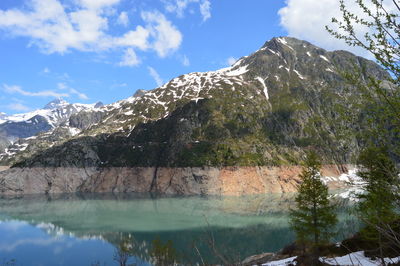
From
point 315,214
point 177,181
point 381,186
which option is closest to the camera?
point 381,186

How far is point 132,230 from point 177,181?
9765 cm

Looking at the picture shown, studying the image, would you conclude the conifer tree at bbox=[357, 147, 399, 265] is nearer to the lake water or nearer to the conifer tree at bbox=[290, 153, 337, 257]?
the conifer tree at bbox=[290, 153, 337, 257]

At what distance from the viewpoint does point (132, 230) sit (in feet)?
284

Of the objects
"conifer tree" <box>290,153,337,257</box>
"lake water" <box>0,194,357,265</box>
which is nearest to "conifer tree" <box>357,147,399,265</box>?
"conifer tree" <box>290,153,337,257</box>

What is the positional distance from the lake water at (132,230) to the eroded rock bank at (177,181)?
3438cm

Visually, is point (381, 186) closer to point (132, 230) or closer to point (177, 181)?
point (132, 230)

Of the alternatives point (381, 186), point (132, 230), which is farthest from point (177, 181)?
point (381, 186)

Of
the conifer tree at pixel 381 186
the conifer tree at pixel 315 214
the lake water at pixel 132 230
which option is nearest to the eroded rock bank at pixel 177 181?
the lake water at pixel 132 230

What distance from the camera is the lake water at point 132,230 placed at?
2452 inches

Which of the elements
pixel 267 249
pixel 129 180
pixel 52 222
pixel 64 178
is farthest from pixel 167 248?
pixel 64 178

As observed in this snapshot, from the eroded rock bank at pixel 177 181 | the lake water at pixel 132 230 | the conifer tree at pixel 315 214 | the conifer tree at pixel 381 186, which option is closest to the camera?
the conifer tree at pixel 381 186

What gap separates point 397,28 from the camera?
8.38 m

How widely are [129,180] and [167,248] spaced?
157 m

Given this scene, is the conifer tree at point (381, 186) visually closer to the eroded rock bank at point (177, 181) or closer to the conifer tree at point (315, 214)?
the conifer tree at point (315, 214)
